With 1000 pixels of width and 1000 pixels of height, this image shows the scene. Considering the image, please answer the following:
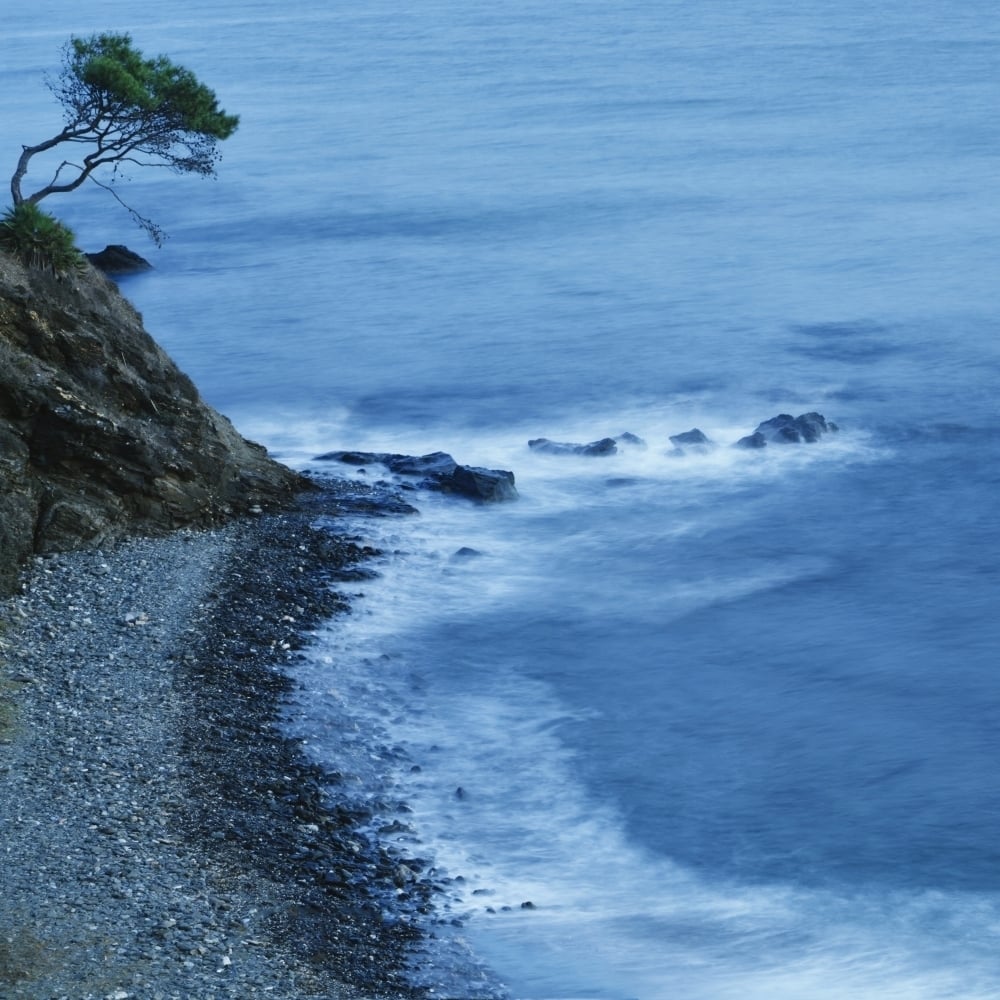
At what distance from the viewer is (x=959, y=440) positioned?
4544cm

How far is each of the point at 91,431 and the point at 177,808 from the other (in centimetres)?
1091

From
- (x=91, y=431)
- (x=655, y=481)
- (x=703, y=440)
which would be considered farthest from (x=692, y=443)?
(x=91, y=431)

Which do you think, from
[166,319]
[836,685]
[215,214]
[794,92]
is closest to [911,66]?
[794,92]

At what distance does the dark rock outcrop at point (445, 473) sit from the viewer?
1555 inches

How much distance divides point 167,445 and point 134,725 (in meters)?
9.54

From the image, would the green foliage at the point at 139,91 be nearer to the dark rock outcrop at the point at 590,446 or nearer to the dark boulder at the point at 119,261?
the dark rock outcrop at the point at 590,446

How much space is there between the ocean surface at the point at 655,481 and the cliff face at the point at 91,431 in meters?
4.49

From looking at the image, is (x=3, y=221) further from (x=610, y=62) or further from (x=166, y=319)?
(x=610, y=62)

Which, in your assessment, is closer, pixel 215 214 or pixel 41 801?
pixel 41 801

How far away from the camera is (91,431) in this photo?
108ft

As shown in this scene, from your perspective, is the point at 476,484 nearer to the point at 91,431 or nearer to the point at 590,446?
the point at 590,446

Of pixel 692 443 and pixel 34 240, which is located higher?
pixel 692 443

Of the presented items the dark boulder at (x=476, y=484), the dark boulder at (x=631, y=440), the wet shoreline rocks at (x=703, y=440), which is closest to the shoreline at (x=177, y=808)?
the dark boulder at (x=476, y=484)

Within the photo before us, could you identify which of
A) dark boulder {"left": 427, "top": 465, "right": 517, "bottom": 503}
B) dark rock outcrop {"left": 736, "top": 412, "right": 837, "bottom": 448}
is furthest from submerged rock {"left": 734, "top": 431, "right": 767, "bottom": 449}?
dark boulder {"left": 427, "top": 465, "right": 517, "bottom": 503}
